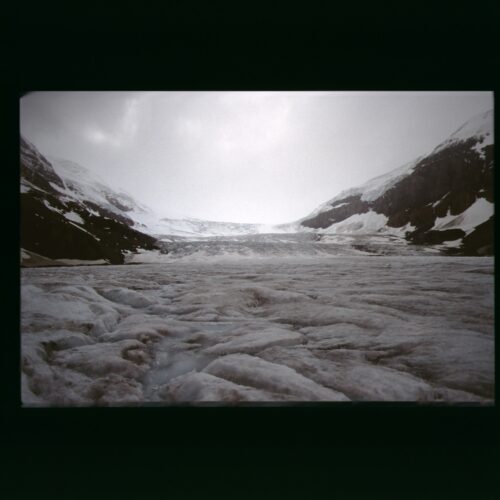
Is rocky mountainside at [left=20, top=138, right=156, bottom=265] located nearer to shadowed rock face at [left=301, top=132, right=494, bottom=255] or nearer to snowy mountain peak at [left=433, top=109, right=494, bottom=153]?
shadowed rock face at [left=301, top=132, right=494, bottom=255]

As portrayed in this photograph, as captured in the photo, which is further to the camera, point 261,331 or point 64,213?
point 64,213

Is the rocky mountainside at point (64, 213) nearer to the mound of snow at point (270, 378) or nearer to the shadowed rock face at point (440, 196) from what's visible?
the mound of snow at point (270, 378)

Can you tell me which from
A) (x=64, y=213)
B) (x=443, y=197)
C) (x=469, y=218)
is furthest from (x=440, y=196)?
(x=64, y=213)

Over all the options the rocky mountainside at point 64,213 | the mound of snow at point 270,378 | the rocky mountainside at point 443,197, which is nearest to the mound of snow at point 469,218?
the rocky mountainside at point 443,197

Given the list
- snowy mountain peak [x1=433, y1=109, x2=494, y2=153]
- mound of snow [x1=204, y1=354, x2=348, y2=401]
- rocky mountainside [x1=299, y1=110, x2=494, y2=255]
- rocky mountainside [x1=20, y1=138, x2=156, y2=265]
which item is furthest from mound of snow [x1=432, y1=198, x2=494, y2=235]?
rocky mountainside [x1=20, y1=138, x2=156, y2=265]

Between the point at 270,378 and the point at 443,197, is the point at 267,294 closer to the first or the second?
the point at 270,378

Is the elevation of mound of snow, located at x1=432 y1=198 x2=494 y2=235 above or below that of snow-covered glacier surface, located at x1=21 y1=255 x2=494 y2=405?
above
